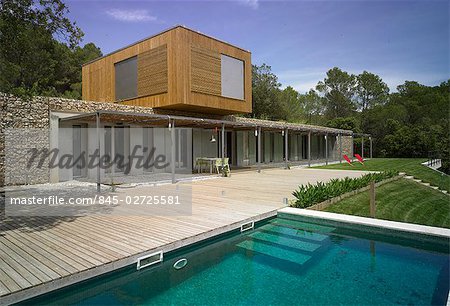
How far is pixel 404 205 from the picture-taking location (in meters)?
8.69

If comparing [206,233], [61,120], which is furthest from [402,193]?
[61,120]

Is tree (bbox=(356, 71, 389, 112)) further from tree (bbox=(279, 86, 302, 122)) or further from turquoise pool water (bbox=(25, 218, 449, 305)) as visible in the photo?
turquoise pool water (bbox=(25, 218, 449, 305))

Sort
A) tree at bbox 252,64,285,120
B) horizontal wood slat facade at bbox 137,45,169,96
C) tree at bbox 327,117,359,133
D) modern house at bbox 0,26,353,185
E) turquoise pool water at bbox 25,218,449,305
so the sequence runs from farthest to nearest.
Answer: tree at bbox 252,64,285,120 < tree at bbox 327,117,359,133 < horizontal wood slat facade at bbox 137,45,169,96 < modern house at bbox 0,26,353,185 < turquoise pool water at bbox 25,218,449,305

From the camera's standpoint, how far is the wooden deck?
3197mm

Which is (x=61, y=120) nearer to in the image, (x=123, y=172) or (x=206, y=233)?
(x=123, y=172)

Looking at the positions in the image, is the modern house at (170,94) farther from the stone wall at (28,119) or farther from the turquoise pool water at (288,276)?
the turquoise pool water at (288,276)

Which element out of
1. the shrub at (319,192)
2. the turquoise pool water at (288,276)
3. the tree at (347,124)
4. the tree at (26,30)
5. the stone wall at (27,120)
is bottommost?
the turquoise pool water at (288,276)

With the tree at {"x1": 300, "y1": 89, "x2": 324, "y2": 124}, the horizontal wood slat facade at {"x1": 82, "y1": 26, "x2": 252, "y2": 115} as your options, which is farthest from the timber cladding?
the tree at {"x1": 300, "y1": 89, "x2": 324, "y2": 124}

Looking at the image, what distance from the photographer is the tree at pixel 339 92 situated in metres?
42.3

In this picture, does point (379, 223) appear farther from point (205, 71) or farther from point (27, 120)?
point (205, 71)

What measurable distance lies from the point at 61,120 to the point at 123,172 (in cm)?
368

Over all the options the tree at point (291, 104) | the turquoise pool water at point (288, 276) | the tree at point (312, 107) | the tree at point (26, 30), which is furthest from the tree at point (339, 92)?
Answer: the tree at point (26, 30)

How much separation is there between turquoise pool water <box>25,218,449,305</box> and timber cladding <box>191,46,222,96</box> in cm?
1069

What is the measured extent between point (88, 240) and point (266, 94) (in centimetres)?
3259
